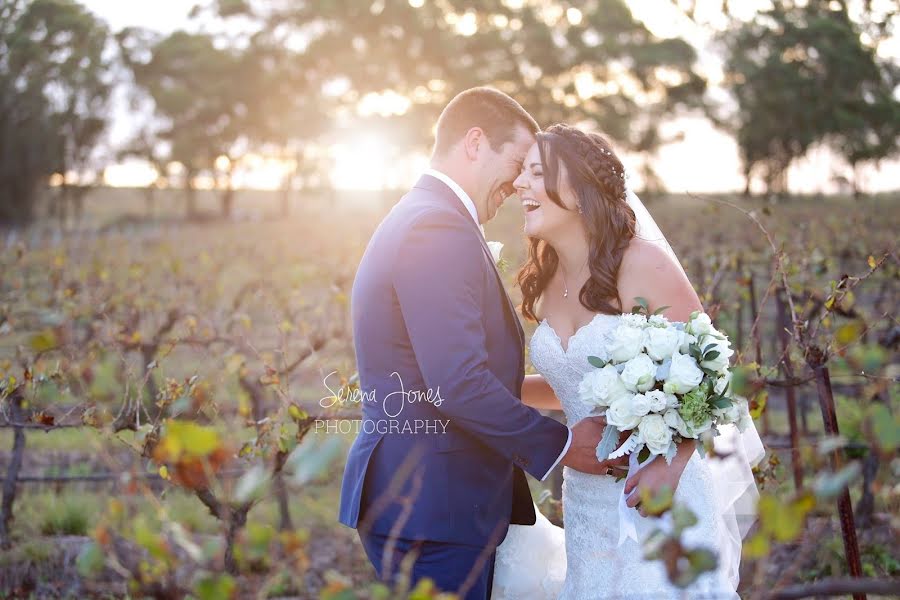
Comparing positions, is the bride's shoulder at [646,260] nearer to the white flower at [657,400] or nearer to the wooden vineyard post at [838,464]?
the wooden vineyard post at [838,464]

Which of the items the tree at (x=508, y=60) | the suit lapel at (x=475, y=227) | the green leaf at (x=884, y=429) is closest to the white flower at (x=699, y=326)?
the suit lapel at (x=475, y=227)

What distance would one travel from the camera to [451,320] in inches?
108

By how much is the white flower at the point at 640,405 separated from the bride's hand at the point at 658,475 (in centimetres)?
27

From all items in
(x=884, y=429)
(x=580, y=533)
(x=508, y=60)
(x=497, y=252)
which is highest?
(x=508, y=60)

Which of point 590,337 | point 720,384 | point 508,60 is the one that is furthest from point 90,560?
point 508,60

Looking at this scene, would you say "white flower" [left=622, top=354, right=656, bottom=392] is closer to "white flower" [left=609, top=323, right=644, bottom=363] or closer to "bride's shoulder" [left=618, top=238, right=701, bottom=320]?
"white flower" [left=609, top=323, right=644, bottom=363]

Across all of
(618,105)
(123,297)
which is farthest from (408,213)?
(618,105)

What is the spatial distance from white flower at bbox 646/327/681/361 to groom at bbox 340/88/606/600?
36 cm

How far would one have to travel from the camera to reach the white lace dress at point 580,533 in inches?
126

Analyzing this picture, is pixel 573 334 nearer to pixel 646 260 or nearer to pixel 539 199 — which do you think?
pixel 646 260

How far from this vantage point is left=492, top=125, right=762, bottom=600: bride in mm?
3271

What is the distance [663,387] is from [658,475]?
36cm

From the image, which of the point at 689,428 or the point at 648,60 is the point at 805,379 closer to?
the point at 689,428

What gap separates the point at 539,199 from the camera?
3.42 metres
